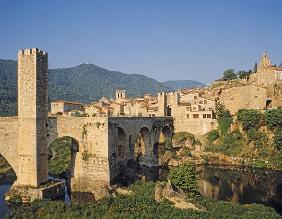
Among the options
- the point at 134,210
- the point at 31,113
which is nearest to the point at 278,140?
the point at 134,210

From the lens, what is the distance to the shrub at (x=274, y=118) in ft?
152

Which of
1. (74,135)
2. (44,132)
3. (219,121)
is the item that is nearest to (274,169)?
(219,121)

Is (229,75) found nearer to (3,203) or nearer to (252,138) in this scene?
(252,138)

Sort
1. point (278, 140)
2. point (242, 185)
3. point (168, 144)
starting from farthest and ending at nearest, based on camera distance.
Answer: point (168, 144)
point (278, 140)
point (242, 185)

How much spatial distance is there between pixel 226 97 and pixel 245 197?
1102 inches

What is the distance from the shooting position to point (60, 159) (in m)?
44.3

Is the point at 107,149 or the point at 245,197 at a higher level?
the point at 107,149

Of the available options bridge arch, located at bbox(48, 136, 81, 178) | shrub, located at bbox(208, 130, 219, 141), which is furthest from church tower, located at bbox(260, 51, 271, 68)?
bridge arch, located at bbox(48, 136, 81, 178)

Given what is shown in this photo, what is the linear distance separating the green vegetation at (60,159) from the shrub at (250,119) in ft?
67.5

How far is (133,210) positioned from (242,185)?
49.3 ft

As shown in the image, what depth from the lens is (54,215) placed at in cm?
2361

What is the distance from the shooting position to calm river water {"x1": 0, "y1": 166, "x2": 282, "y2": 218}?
1201 inches

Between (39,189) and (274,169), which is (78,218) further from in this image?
(274,169)

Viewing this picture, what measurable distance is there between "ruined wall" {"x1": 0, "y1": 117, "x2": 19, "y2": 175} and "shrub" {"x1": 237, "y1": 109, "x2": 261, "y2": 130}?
2827 cm
